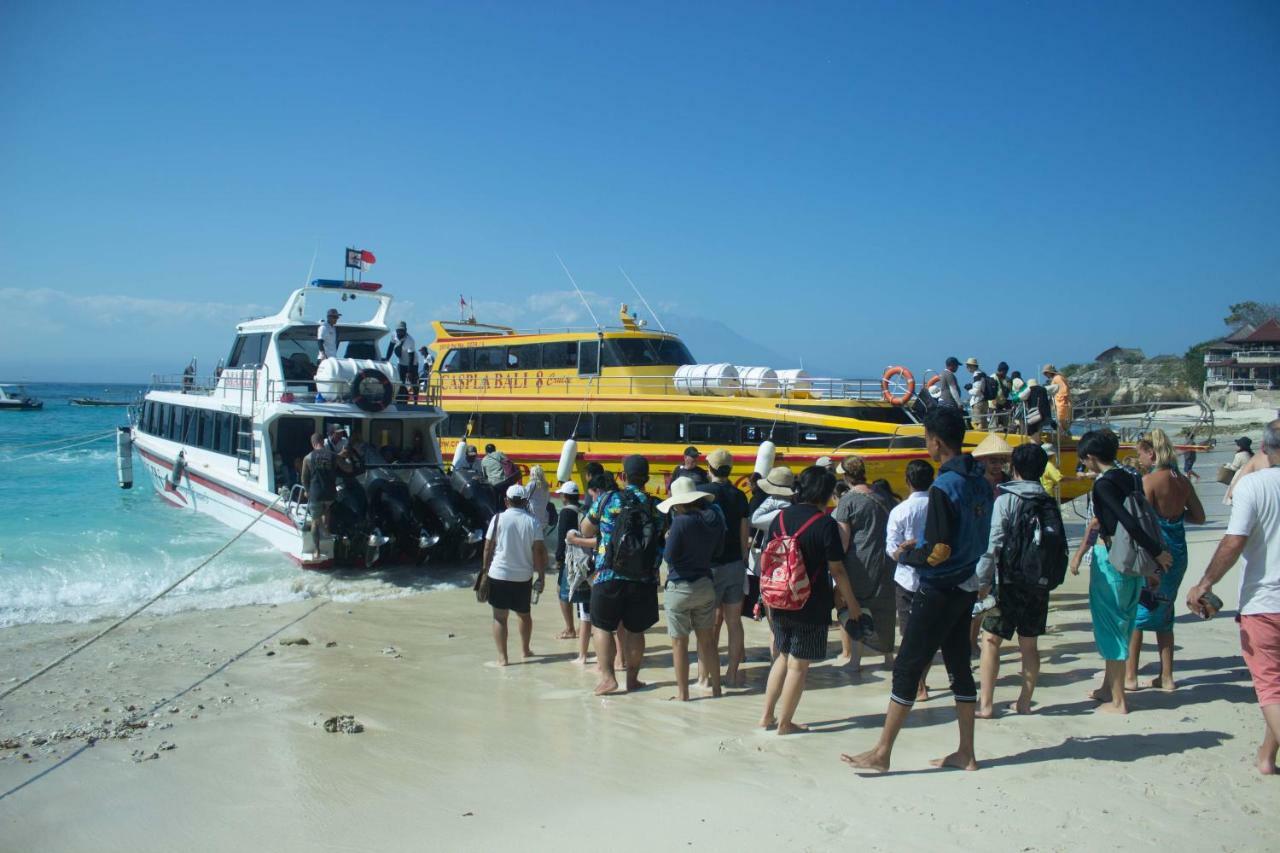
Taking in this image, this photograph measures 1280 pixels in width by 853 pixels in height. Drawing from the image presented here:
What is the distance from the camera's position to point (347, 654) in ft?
26.7

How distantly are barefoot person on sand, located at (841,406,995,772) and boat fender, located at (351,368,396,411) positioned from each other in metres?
9.83

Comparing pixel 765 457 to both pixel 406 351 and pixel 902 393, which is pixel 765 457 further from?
pixel 406 351

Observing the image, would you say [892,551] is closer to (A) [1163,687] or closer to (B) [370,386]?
(A) [1163,687]

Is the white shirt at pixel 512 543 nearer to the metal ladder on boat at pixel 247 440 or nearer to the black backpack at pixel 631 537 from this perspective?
the black backpack at pixel 631 537

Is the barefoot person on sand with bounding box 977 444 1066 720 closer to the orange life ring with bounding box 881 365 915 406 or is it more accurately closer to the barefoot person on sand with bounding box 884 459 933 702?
the barefoot person on sand with bounding box 884 459 933 702

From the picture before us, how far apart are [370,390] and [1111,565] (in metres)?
10.2

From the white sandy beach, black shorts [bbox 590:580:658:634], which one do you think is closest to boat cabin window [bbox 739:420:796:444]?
the white sandy beach

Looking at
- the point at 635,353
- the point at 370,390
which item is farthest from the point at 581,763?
the point at 635,353

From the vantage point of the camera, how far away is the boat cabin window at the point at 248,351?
14.9 m

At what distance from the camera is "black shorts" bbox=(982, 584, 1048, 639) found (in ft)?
18.0

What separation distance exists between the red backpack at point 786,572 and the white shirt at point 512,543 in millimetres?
2428

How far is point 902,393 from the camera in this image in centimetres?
1598

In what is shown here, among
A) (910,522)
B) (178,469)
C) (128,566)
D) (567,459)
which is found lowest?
(128,566)

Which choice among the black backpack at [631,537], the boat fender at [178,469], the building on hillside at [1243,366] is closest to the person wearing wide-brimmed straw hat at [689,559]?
the black backpack at [631,537]
